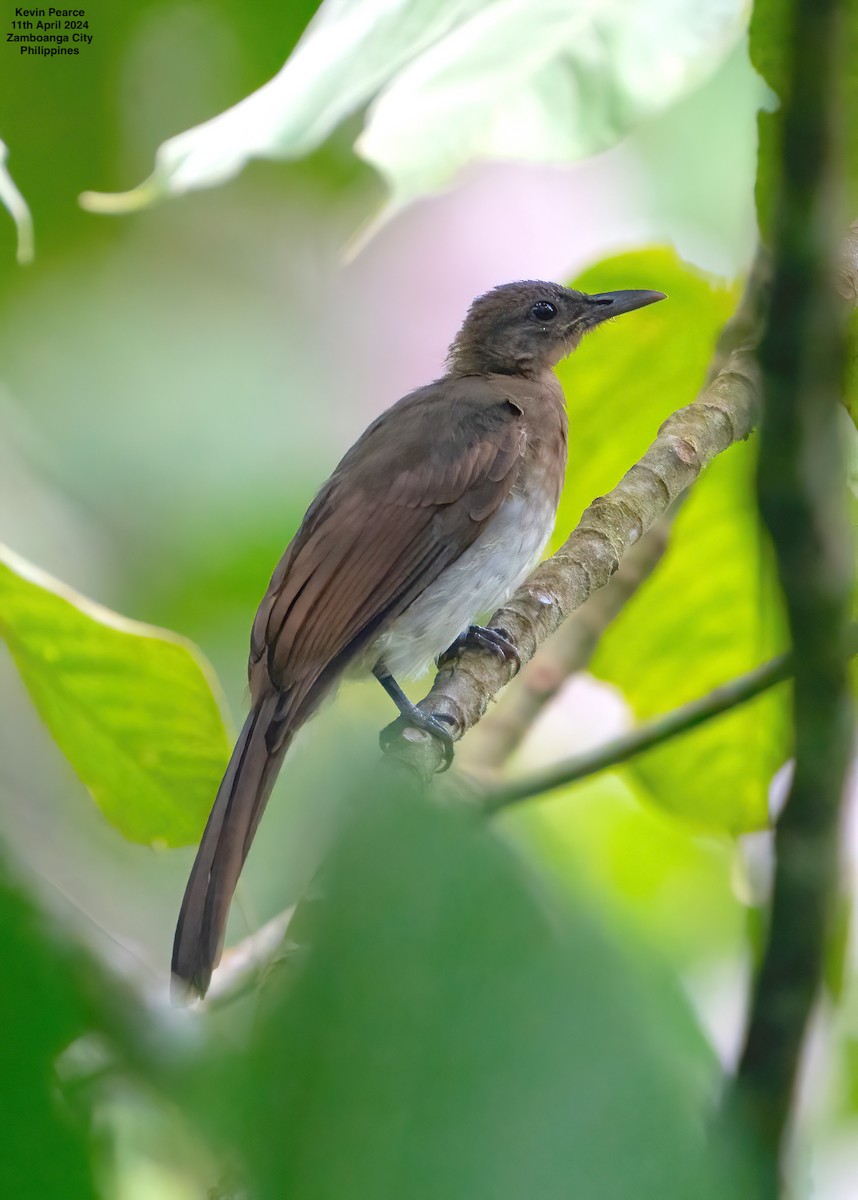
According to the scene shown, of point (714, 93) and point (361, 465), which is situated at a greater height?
point (714, 93)

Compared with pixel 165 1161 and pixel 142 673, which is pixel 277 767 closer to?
pixel 142 673

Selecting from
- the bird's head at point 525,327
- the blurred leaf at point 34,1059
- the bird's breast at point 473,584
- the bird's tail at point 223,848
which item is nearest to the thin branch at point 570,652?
the bird's tail at point 223,848

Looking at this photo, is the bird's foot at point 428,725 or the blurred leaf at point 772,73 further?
the bird's foot at point 428,725

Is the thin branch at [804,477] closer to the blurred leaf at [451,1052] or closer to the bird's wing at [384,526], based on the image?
the blurred leaf at [451,1052]

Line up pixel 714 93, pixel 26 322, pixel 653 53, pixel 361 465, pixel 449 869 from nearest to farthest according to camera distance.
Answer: pixel 449 869
pixel 653 53
pixel 714 93
pixel 26 322
pixel 361 465

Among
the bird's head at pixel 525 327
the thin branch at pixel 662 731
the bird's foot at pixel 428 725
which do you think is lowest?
the bird's head at pixel 525 327

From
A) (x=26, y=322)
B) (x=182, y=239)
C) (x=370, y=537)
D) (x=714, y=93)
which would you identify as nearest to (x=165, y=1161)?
(x=714, y=93)

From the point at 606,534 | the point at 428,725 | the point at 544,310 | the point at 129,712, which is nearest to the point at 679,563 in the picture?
the point at 606,534
